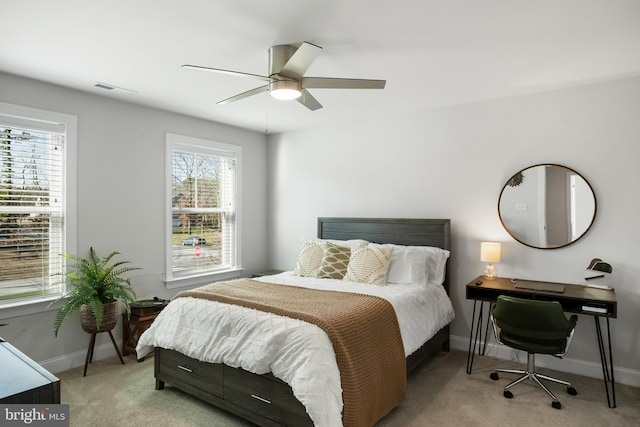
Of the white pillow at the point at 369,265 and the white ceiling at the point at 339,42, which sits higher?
the white ceiling at the point at 339,42

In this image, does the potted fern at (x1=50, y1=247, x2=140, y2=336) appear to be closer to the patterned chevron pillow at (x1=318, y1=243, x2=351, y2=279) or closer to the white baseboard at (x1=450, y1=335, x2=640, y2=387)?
the patterned chevron pillow at (x1=318, y1=243, x2=351, y2=279)

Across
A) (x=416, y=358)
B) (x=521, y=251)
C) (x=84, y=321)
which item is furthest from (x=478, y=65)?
(x=84, y=321)

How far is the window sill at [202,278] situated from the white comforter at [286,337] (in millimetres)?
1261

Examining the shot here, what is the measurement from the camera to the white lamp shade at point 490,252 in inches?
141

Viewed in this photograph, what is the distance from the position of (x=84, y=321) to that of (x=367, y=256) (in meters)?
2.55

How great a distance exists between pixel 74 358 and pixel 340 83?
334cm

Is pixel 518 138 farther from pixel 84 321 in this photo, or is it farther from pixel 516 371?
pixel 84 321

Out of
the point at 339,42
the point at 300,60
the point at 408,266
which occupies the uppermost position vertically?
the point at 339,42

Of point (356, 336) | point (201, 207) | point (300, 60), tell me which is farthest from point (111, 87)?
point (356, 336)

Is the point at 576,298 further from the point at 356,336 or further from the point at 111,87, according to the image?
the point at 111,87

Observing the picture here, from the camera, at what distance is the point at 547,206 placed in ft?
11.8

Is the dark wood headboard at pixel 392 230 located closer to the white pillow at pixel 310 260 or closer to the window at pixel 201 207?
the white pillow at pixel 310 260

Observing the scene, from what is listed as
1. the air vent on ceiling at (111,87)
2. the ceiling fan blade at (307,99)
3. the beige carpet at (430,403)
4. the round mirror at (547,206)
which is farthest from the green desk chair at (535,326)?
the air vent on ceiling at (111,87)

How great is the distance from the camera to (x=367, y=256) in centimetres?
373
